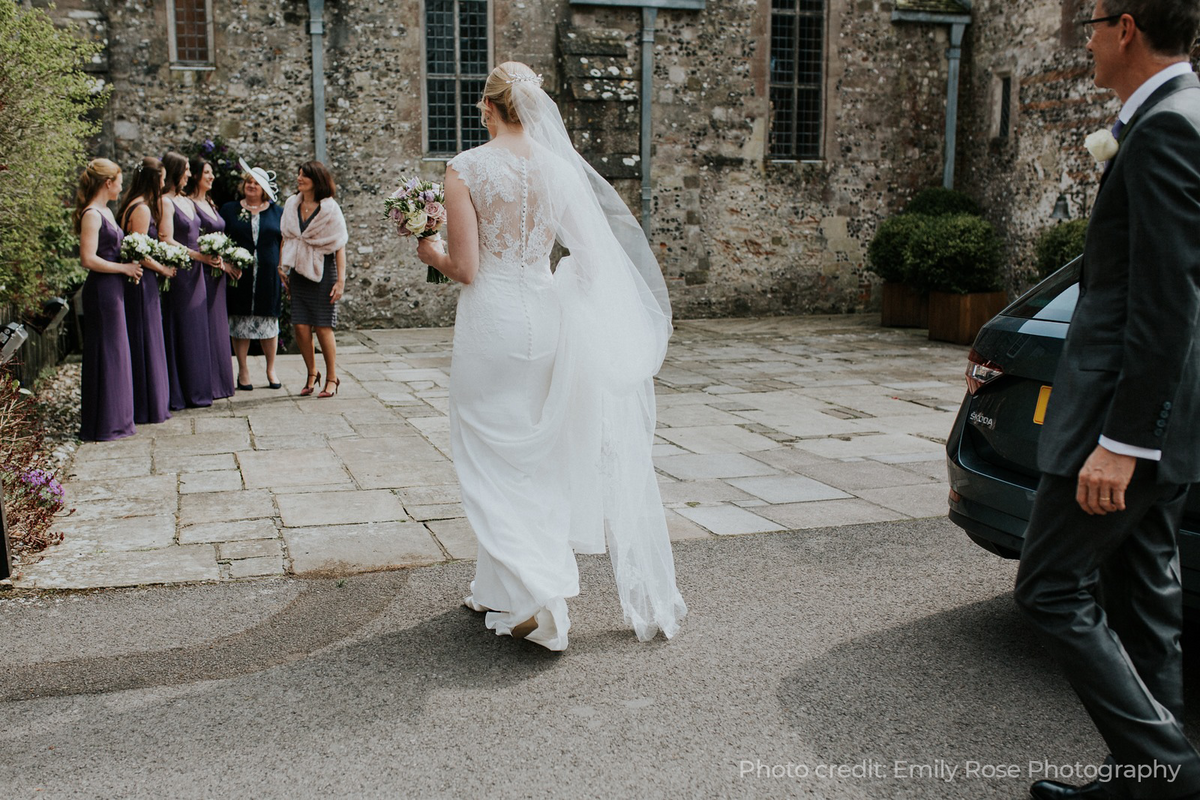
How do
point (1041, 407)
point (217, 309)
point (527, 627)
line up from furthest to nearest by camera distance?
point (217, 309), point (527, 627), point (1041, 407)

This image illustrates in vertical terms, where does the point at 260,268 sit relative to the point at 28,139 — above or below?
below

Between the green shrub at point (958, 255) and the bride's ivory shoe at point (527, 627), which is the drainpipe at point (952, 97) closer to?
the green shrub at point (958, 255)

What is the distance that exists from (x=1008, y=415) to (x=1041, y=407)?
0.14 meters

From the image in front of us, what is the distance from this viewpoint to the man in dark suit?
235cm

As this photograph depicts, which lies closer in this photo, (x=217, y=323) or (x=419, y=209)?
(x=419, y=209)

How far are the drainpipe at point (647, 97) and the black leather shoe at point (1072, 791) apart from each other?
12.5 m

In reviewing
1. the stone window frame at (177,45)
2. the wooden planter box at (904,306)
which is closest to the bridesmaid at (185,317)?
the stone window frame at (177,45)

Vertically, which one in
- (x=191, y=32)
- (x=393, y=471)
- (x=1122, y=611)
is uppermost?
(x=191, y=32)

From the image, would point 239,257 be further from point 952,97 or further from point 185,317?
point 952,97

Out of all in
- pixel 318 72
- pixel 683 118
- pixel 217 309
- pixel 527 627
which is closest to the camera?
pixel 527 627

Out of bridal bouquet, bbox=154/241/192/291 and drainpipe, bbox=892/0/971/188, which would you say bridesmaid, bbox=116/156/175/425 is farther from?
drainpipe, bbox=892/0/971/188

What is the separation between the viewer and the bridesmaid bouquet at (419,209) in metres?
4.11

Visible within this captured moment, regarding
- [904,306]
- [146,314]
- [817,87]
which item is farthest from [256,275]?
[817,87]

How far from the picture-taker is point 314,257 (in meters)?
8.83
